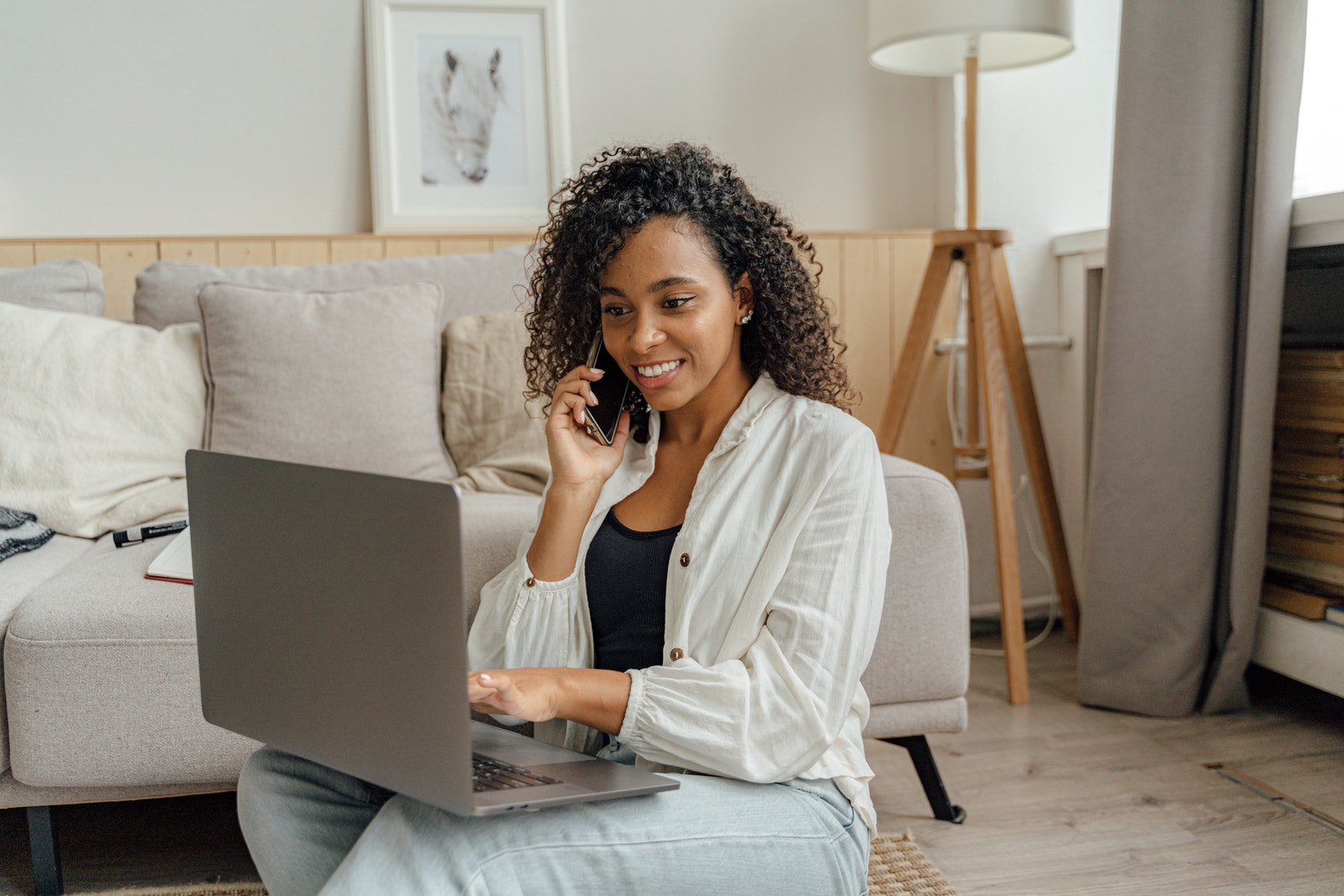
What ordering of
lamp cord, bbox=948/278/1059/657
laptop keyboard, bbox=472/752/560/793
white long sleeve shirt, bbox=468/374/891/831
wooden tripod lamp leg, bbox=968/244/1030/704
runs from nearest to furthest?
laptop keyboard, bbox=472/752/560/793, white long sleeve shirt, bbox=468/374/891/831, wooden tripod lamp leg, bbox=968/244/1030/704, lamp cord, bbox=948/278/1059/657

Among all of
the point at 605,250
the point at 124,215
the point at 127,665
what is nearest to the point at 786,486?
the point at 605,250

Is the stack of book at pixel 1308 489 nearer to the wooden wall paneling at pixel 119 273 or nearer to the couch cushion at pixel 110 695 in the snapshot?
the couch cushion at pixel 110 695

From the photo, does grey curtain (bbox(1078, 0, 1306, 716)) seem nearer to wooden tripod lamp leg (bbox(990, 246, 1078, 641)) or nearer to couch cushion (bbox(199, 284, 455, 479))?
wooden tripod lamp leg (bbox(990, 246, 1078, 641))

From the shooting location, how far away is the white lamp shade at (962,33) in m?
2.16

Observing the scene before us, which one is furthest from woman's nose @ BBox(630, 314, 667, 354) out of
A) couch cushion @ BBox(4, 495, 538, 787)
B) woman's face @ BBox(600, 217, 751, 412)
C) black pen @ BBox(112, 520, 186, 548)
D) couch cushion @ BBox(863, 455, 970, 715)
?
black pen @ BBox(112, 520, 186, 548)

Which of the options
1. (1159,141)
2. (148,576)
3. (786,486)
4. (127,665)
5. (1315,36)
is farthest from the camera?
(1315,36)

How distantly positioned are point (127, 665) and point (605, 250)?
0.81 meters

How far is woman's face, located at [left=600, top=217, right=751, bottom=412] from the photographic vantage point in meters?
1.17

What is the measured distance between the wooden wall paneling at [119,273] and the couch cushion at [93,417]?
16.6 inches

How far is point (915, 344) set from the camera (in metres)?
2.41

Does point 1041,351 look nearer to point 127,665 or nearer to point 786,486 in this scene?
point 786,486

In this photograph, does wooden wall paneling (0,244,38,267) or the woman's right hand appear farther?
wooden wall paneling (0,244,38,267)

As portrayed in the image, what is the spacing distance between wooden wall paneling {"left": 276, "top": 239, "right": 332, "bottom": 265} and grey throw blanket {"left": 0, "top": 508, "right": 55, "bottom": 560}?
0.86m

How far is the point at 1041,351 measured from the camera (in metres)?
2.68
